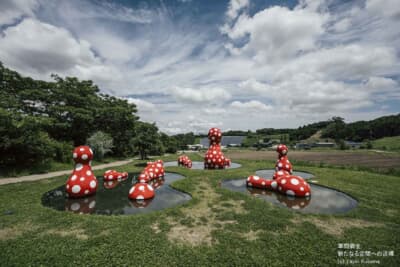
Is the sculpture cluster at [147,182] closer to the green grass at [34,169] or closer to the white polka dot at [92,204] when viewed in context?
the white polka dot at [92,204]

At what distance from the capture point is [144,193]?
20.0 ft

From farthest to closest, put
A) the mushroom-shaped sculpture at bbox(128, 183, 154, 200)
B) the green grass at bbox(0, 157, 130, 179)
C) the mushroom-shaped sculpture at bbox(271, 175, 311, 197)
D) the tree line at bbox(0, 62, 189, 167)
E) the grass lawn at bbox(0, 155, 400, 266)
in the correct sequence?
the tree line at bbox(0, 62, 189, 167)
the green grass at bbox(0, 157, 130, 179)
the mushroom-shaped sculpture at bbox(271, 175, 311, 197)
the mushroom-shaped sculpture at bbox(128, 183, 154, 200)
the grass lawn at bbox(0, 155, 400, 266)

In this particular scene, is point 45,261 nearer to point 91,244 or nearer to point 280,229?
point 91,244

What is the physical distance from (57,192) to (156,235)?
5.85 metres

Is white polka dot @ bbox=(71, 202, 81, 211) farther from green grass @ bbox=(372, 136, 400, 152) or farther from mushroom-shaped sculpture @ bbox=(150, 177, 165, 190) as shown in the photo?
green grass @ bbox=(372, 136, 400, 152)

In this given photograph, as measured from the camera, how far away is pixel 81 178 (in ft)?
20.5

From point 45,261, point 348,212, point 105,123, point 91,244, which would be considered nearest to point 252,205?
point 348,212

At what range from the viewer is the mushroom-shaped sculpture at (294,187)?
20.4 ft

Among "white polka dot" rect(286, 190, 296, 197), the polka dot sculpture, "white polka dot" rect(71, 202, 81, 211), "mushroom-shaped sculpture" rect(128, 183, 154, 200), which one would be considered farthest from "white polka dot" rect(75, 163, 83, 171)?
"white polka dot" rect(286, 190, 296, 197)

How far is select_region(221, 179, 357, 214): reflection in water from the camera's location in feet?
17.1

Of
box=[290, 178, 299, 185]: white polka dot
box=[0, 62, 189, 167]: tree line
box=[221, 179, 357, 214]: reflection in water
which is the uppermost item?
box=[0, 62, 189, 167]: tree line

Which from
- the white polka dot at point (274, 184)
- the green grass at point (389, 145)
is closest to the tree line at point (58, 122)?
the white polka dot at point (274, 184)

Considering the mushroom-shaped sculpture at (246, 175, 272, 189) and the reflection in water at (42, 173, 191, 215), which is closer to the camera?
the reflection in water at (42, 173, 191, 215)

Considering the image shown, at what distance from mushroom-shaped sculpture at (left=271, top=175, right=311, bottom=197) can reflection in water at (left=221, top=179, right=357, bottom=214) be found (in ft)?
0.59
